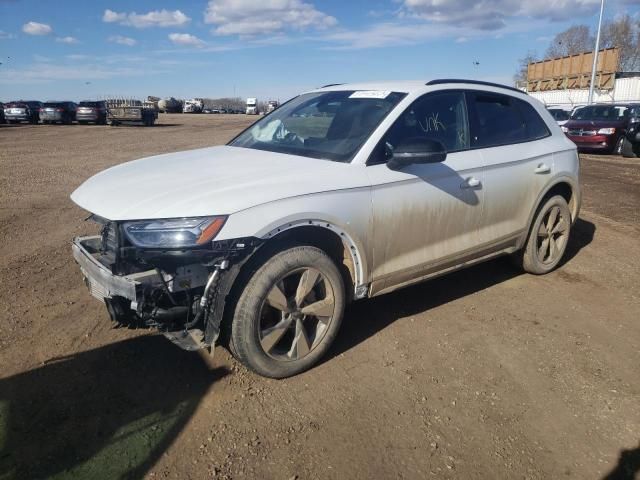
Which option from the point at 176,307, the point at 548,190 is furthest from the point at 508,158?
the point at 176,307

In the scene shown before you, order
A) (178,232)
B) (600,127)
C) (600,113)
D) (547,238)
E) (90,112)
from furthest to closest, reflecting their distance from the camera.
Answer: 1. (90,112)
2. (600,113)
3. (600,127)
4. (547,238)
5. (178,232)

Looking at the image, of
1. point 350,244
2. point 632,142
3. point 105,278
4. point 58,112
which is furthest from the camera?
point 58,112

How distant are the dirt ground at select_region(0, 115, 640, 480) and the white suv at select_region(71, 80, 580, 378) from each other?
407 mm

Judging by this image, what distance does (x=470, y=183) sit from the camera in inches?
158

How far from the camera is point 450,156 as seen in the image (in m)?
3.97

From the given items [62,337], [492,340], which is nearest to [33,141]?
[62,337]

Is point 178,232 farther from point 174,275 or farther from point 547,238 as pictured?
point 547,238

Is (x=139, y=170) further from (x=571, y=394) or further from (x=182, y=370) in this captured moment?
(x=571, y=394)

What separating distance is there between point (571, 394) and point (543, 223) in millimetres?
2244

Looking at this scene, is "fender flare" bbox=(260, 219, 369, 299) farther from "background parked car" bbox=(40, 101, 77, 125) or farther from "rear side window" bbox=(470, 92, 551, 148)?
"background parked car" bbox=(40, 101, 77, 125)

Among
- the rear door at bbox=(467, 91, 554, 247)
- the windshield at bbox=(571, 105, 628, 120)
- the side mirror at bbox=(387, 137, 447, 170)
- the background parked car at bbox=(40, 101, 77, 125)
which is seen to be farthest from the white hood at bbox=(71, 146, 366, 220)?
the background parked car at bbox=(40, 101, 77, 125)

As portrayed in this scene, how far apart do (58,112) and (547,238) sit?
108 ft

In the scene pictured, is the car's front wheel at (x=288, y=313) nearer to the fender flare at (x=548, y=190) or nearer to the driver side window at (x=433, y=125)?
the driver side window at (x=433, y=125)

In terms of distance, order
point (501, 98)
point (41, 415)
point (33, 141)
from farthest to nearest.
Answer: point (33, 141)
point (501, 98)
point (41, 415)
